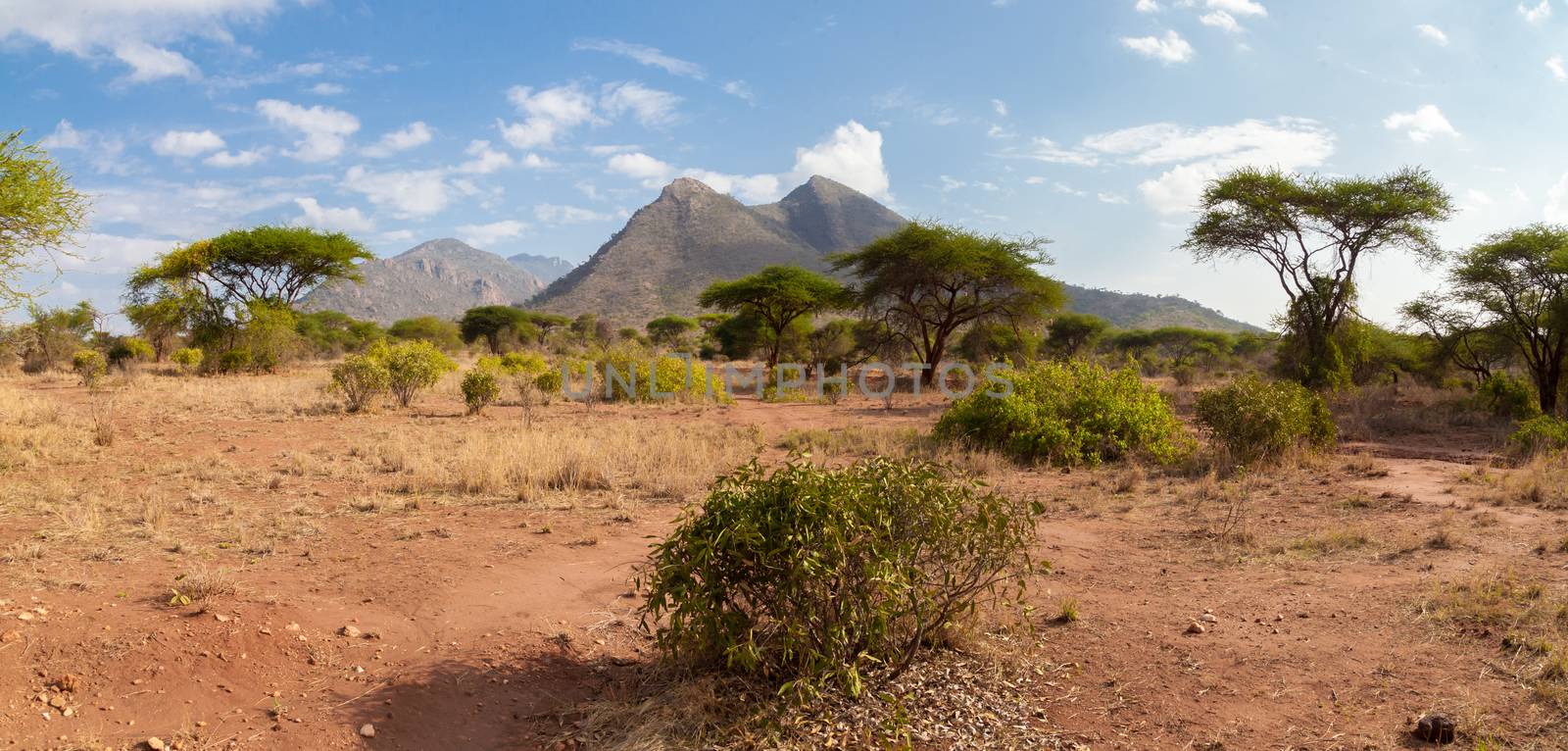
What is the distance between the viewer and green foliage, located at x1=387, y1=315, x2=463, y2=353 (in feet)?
141

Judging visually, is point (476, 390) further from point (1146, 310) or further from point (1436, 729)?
point (1146, 310)

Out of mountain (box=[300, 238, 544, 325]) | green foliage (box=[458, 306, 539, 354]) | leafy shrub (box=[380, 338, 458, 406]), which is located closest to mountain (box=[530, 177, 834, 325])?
green foliage (box=[458, 306, 539, 354])

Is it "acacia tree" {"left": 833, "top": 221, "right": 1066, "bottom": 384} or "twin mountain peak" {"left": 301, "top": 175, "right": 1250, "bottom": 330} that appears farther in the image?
"twin mountain peak" {"left": 301, "top": 175, "right": 1250, "bottom": 330}

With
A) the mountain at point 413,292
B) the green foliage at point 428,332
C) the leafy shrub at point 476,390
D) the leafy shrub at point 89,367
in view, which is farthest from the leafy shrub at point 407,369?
the mountain at point 413,292

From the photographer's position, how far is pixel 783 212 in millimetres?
90500

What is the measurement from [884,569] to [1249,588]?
11.9ft

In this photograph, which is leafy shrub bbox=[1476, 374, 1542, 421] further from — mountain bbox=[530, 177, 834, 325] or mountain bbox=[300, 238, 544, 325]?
mountain bbox=[300, 238, 544, 325]

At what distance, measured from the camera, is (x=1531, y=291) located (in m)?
18.1

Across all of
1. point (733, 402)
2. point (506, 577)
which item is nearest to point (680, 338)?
point (733, 402)

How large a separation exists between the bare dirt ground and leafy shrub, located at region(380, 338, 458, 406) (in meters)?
5.85

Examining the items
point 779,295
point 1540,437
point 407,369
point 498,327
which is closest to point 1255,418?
point 1540,437

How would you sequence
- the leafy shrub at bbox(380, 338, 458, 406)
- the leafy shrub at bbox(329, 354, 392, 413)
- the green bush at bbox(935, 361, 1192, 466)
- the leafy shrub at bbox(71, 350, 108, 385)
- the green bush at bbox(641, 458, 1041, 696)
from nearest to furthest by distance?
the green bush at bbox(641, 458, 1041, 696), the green bush at bbox(935, 361, 1192, 466), the leafy shrub at bbox(329, 354, 392, 413), the leafy shrub at bbox(380, 338, 458, 406), the leafy shrub at bbox(71, 350, 108, 385)

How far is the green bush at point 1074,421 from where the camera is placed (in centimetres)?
1091

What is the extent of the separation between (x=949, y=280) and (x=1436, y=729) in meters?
22.6
